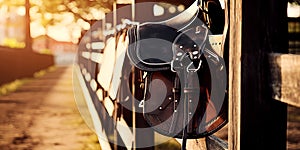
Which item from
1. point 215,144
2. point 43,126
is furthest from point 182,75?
point 43,126

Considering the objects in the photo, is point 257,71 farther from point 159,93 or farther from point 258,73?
point 159,93

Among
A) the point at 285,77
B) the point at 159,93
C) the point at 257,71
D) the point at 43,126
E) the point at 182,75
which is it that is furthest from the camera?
the point at 43,126

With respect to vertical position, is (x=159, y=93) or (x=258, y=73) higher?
(x=258, y=73)

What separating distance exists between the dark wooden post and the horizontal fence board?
46 millimetres

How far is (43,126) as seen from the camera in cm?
770

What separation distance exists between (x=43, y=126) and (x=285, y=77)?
22.1 ft

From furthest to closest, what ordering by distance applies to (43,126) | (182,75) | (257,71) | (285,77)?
(43,126) → (182,75) → (257,71) → (285,77)

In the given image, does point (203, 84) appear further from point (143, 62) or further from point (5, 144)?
point (5, 144)

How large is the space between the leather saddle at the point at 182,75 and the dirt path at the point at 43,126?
143 inches

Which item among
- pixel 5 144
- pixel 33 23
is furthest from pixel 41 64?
pixel 5 144

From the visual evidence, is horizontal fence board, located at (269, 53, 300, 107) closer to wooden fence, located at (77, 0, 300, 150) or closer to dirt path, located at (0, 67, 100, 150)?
wooden fence, located at (77, 0, 300, 150)

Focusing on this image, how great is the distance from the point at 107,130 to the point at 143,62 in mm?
3419

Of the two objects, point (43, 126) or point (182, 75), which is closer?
point (182, 75)

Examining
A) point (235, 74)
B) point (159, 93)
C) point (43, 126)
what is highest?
point (235, 74)
